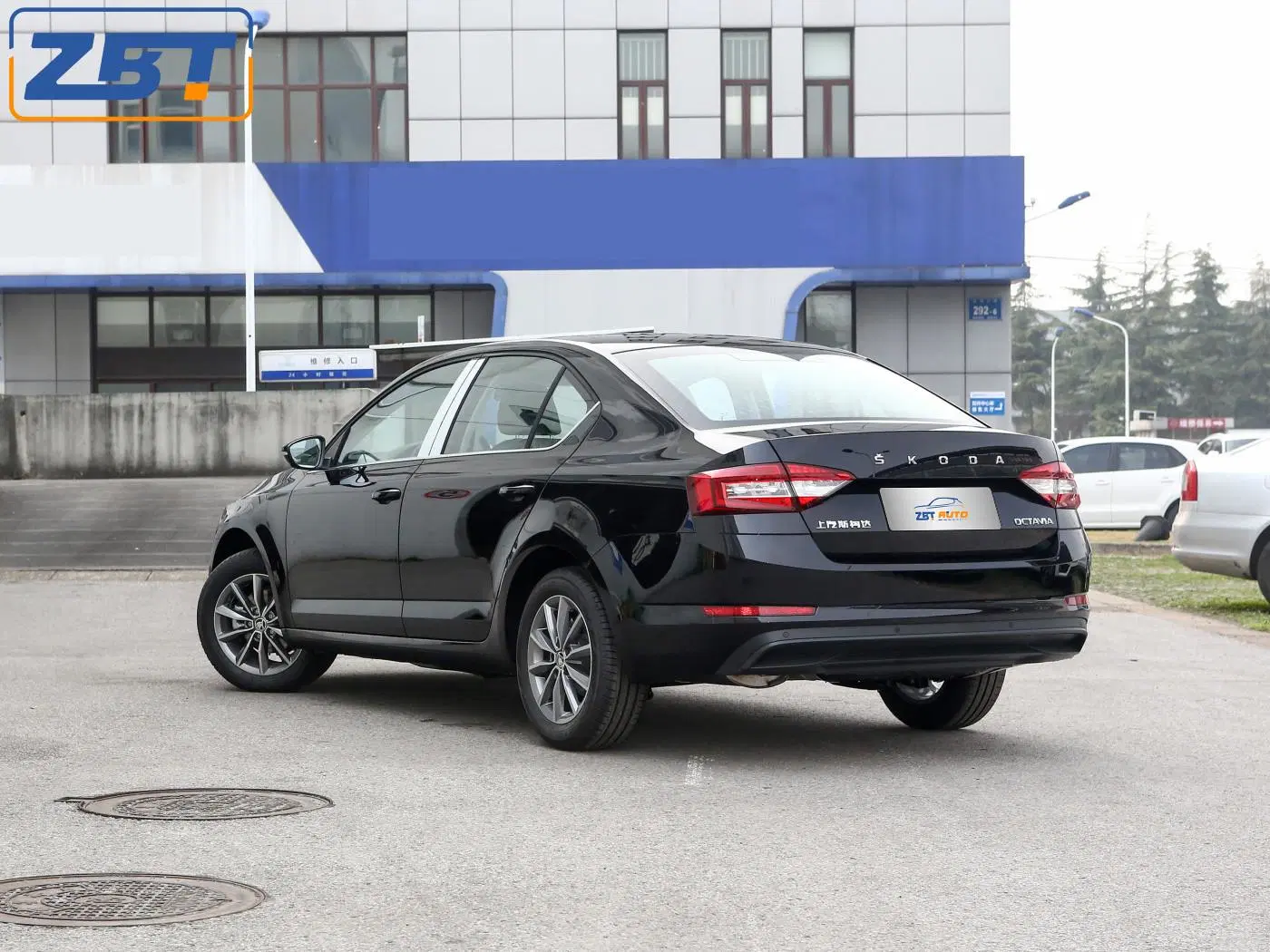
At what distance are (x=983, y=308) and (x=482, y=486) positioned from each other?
29.6 metres

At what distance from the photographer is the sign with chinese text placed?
31828mm

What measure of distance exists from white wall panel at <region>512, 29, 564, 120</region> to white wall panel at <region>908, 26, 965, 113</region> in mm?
6572

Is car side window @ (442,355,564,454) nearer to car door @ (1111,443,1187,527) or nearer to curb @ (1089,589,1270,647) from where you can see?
curb @ (1089,589,1270,647)

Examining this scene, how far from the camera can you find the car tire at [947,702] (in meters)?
7.89

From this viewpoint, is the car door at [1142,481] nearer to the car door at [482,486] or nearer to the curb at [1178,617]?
the curb at [1178,617]

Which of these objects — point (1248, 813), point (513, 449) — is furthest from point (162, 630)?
point (1248, 813)

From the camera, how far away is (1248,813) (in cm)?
610

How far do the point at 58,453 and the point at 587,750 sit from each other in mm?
23068

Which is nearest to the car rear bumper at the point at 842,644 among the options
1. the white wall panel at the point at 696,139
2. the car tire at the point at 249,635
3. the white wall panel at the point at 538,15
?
the car tire at the point at 249,635

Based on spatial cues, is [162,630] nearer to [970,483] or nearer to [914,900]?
[970,483]

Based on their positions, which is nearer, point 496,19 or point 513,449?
point 513,449

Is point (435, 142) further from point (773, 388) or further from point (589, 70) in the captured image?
point (773, 388)

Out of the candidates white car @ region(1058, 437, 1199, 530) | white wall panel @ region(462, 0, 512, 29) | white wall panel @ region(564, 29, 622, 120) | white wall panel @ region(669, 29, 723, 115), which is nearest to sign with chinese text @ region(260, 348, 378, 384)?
white wall panel @ region(564, 29, 622, 120)

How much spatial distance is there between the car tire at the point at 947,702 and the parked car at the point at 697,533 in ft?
0.03
